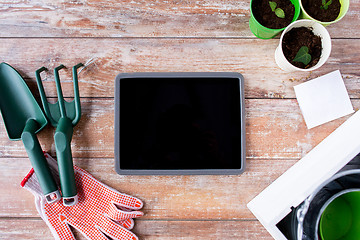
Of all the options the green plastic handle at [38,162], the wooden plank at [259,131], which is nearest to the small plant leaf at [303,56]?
the wooden plank at [259,131]

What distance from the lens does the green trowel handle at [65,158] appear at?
0.65 m

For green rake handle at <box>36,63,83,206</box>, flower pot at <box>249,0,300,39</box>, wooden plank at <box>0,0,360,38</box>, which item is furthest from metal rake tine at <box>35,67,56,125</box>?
flower pot at <box>249,0,300,39</box>

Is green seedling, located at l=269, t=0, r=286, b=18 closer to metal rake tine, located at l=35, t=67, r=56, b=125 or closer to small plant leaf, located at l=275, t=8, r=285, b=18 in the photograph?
small plant leaf, located at l=275, t=8, r=285, b=18

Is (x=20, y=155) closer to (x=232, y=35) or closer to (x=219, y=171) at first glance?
(x=219, y=171)

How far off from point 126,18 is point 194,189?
480 millimetres

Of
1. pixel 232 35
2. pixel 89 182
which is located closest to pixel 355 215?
pixel 232 35

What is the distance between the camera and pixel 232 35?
73 cm

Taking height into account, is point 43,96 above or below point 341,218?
above

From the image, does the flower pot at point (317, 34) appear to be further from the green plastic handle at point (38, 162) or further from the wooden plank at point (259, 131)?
the green plastic handle at point (38, 162)

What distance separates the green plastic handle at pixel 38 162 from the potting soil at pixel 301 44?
0.63 metres

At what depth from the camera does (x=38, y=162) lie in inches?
25.9

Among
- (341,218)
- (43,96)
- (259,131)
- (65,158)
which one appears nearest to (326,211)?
(341,218)

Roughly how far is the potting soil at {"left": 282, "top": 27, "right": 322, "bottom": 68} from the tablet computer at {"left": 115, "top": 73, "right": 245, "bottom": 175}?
0.13 m

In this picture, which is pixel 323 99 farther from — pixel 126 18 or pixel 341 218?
pixel 126 18
